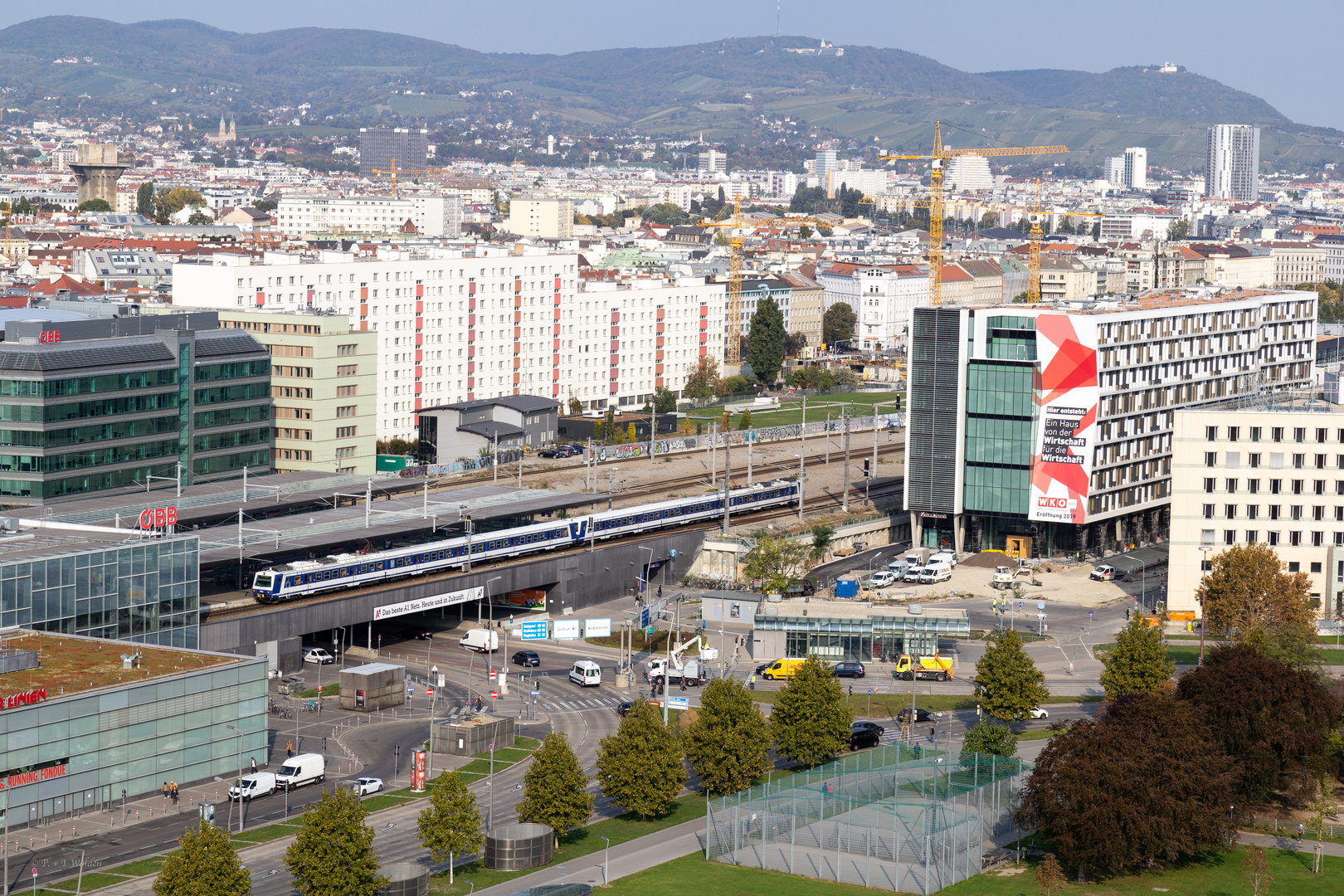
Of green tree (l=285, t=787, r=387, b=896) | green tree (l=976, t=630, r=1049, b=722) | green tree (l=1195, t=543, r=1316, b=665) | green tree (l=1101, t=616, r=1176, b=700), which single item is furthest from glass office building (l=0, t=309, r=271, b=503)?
green tree (l=1195, t=543, r=1316, b=665)

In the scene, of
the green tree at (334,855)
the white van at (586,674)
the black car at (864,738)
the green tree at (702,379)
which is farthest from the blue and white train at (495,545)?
the green tree at (702,379)

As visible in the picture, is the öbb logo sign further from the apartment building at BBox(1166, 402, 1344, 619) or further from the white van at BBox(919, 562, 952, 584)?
the apartment building at BBox(1166, 402, 1344, 619)

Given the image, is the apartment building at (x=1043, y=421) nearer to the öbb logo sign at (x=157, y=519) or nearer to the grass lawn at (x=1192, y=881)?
the öbb logo sign at (x=157, y=519)

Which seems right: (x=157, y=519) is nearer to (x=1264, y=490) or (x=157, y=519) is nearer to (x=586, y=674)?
(x=586, y=674)

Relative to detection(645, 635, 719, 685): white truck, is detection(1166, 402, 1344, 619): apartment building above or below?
above

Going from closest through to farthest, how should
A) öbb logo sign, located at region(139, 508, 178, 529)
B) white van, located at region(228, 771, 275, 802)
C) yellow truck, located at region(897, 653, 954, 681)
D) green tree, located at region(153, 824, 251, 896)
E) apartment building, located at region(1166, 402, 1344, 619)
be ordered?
green tree, located at region(153, 824, 251, 896), white van, located at region(228, 771, 275, 802), öbb logo sign, located at region(139, 508, 178, 529), yellow truck, located at region(897, 653, 954, 681), apartment building, located at region(1166, 402, 1344, 619)

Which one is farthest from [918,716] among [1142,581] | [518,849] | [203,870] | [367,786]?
[203,870]

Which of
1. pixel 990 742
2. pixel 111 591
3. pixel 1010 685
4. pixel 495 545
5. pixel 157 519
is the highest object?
pixel 157 519
